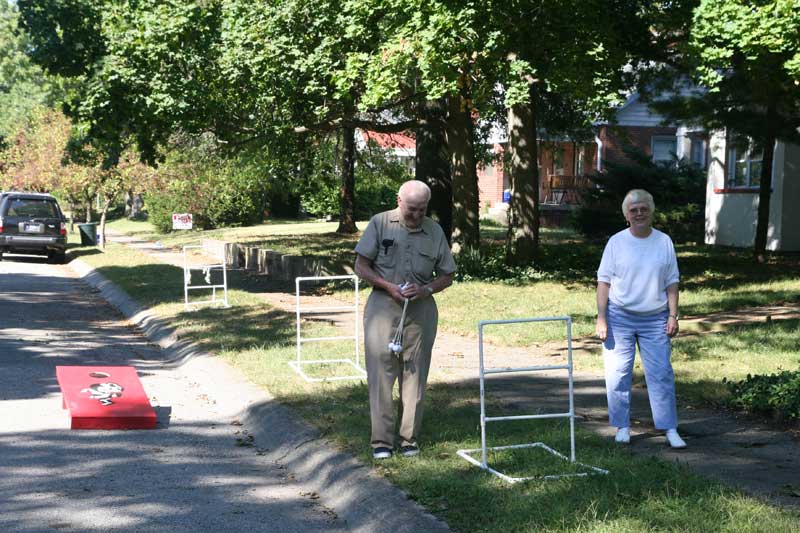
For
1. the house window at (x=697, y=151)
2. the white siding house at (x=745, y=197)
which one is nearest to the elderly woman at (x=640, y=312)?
the white siding house at (x=745, y=197)

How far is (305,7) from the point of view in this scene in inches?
747

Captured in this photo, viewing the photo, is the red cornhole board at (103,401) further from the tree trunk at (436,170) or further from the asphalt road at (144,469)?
the tree trunk at (436,170)

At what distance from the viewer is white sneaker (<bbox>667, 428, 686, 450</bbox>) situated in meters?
7.38

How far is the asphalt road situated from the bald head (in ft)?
6.41

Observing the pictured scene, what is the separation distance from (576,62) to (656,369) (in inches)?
388

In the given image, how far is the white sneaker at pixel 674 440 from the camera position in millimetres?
7379

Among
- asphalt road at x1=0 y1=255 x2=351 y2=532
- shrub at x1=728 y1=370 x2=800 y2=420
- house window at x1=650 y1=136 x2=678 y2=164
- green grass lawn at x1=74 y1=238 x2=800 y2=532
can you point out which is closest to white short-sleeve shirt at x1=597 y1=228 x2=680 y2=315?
green grass lawn at x1=74 y1=238 x2=800 y2=532

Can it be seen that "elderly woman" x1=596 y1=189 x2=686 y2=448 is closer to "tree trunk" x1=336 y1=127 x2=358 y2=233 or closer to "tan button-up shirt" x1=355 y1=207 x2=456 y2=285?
"tan button-up shirt" x1=355 y1=207 x2=456 y2=285

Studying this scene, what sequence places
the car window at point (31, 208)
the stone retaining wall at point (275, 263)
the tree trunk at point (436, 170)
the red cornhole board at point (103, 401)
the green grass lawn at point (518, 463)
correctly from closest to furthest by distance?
1. the green grass lawn at point (518, 463)
2. the red cornhole board at point (103, 401)
3. the stone retaining wall at point (275, 263)
4. the tree trunk at point (436, 170)
5. the car window at point (31, 208)

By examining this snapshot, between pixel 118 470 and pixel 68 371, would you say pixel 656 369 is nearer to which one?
pixel 118 470

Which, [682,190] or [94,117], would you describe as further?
[682,190]

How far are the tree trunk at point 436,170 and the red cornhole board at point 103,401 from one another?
597 inches

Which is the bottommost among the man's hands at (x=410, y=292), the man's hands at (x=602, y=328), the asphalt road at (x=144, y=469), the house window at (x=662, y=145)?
the asphalt road at (x=144, y=469)

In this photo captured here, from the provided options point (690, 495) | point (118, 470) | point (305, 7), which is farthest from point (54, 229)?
point (690, 495)
